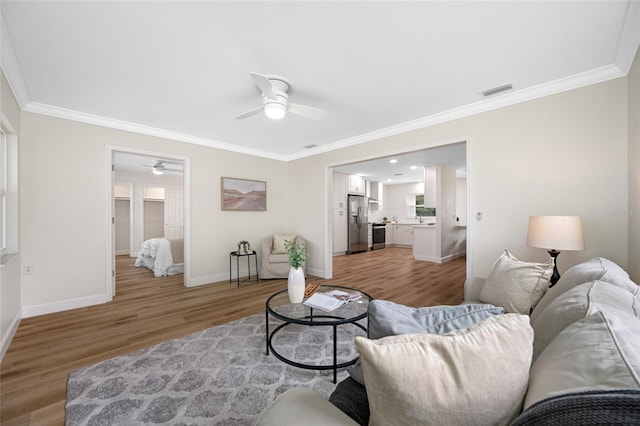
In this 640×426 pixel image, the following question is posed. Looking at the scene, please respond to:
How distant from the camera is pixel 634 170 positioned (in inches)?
81.5

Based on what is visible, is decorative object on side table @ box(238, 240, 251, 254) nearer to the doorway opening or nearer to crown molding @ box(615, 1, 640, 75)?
the doorway opening

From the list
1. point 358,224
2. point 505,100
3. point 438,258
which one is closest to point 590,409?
point 505,100

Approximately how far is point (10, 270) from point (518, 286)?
4.39 meters

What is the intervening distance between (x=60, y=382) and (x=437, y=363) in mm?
2631

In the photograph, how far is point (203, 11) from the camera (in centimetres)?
168

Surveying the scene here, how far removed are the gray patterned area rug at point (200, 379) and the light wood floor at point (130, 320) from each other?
0.17m

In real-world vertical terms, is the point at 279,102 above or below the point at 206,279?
above

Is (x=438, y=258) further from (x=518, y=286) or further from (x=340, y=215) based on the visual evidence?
(x=518, y=286)

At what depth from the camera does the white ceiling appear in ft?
5.54

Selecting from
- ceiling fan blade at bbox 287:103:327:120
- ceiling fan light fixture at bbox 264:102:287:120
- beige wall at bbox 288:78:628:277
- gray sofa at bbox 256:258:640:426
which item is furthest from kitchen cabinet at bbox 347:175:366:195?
gray sofa at bbox 256:258:640:426

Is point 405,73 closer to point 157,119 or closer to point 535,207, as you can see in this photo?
point 535,207

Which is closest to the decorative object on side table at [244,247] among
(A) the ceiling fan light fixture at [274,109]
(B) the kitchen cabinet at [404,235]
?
(A) the ceiling fan light fixture at [274,109]

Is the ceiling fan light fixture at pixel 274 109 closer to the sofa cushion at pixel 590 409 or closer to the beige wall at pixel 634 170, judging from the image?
the sofa cushion at pixel 590 409

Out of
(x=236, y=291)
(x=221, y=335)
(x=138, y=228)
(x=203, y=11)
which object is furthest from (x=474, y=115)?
(x=138, y=228)
